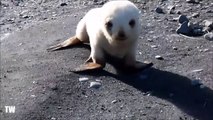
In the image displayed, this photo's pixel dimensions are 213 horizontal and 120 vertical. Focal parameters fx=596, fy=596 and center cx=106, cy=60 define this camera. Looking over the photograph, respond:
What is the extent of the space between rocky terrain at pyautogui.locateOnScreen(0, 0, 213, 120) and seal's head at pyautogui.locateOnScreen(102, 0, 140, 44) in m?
0.46

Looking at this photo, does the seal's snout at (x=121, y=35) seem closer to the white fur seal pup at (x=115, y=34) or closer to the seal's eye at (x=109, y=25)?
the white fur seal pup at (x=115, y=34)

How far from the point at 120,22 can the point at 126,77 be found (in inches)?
25.7

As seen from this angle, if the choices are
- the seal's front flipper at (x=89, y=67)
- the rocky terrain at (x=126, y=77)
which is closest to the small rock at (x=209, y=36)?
the rocky terrain at (x=126, y=77)

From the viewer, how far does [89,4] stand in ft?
34.2

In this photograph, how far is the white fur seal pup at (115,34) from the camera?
21.5 feet

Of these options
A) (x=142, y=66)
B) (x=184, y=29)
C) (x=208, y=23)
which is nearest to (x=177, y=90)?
(x=142, y=66)

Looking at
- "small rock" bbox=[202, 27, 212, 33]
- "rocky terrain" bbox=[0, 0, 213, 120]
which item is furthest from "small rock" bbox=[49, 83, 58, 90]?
"small rock" bbox=[202, 27, 212, 33]

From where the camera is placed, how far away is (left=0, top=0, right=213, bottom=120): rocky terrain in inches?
238

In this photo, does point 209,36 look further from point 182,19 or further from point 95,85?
point 95,85

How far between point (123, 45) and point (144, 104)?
0.99 m

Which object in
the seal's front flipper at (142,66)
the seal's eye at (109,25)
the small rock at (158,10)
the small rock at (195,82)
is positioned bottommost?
the small rock at (195,82)

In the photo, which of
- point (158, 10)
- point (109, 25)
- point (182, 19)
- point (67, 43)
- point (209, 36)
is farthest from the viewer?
point (158, 10)

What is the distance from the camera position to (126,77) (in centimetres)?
675

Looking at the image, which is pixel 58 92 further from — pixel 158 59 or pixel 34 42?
pixel 34 42
